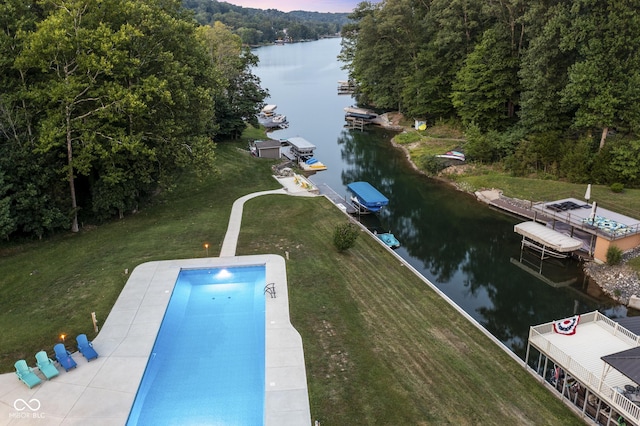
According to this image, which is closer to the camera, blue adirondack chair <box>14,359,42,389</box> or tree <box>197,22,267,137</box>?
blue adirondack chair <box>14,359,42,389</box>

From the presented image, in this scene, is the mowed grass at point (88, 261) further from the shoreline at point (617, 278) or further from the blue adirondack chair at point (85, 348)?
the shoreline at point (617, 278)

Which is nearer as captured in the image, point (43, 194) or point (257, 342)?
point (257, 342)

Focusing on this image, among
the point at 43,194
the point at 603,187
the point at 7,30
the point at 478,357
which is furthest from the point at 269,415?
the point at 603,187

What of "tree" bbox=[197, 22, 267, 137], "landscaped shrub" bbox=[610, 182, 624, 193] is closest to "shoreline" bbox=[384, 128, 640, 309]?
"landscaped shrub" bbox=[610, 182, 624, 193]

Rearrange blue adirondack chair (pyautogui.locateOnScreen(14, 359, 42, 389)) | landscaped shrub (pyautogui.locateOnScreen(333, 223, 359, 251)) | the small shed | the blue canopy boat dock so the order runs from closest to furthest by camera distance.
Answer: blue adirondack chair (pyautogui.locateOnScreen(14, 359, 42, 389)) < landscaped shrub (pyautogui.locateOnScreen(333, 223, 359, 251)) < the blue canopy boat dock < the small shed

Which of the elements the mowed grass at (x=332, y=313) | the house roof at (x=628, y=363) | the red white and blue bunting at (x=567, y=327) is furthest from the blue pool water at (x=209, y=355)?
the red white and blue bunting at (x=567, y=327)

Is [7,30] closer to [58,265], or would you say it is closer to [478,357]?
[58,265]

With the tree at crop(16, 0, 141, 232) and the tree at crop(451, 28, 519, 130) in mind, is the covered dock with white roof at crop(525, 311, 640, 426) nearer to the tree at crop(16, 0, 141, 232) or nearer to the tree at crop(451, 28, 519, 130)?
the tree at crop(16, 0, 141, 232)
